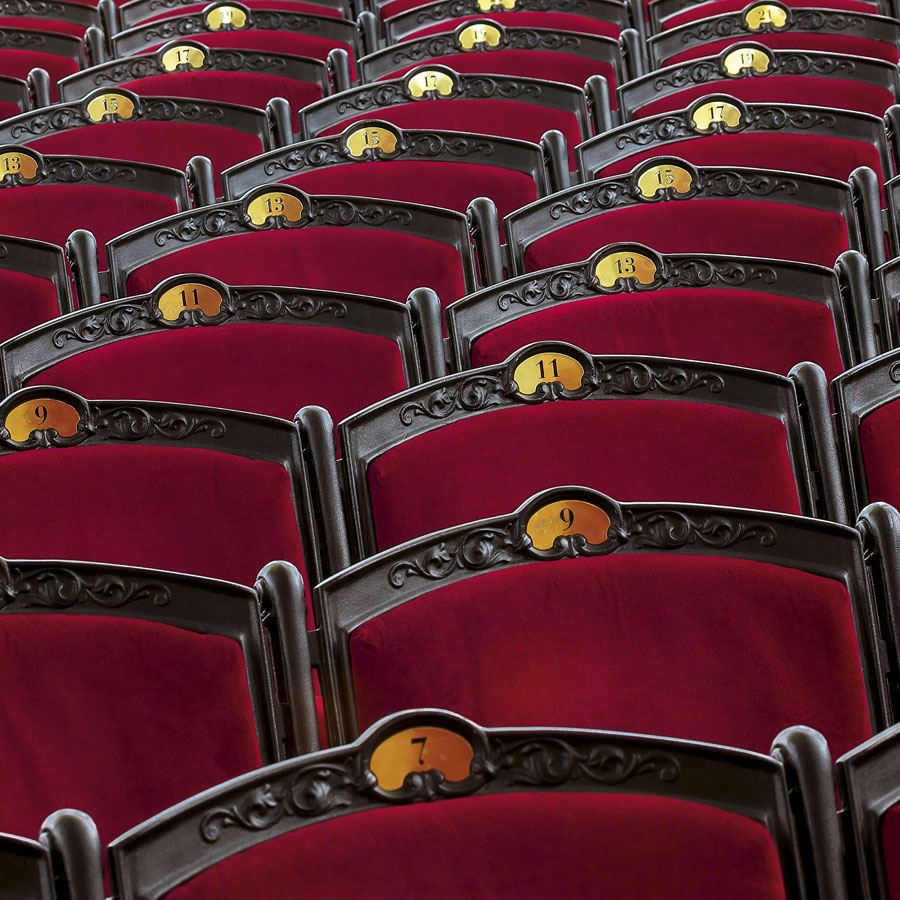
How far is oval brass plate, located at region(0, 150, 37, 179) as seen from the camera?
108cm

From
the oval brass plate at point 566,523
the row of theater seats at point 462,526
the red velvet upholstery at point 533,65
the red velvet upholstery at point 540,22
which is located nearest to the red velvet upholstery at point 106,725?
the row of theater seats at point 462,526

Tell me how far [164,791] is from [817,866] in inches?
9.0

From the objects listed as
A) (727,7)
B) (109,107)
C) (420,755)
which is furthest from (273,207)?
(727,7)

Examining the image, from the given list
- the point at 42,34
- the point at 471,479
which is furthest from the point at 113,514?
the point at 42,34

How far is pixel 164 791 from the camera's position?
0.50 metres

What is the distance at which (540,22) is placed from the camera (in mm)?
1494

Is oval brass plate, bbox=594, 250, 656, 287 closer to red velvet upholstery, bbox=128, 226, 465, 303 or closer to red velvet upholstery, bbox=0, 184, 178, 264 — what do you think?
red velvet upholstery, bbox=128, 226, 465, 303

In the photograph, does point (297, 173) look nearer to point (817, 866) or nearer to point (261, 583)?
point (261, 583)

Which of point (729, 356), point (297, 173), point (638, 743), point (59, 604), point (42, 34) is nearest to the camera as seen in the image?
point (638, 743)

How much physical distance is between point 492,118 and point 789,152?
28 centimetres

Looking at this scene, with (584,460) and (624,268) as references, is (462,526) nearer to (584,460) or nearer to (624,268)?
(584,460)

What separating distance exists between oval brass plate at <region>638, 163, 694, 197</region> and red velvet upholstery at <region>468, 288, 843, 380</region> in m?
0.17

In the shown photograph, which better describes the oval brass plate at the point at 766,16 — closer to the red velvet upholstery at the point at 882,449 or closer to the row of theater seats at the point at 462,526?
the row of theater seats at the point at 462,526

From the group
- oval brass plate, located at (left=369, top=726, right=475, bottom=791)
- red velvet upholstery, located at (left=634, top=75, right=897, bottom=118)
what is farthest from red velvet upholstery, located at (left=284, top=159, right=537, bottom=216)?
oval brass plate, located at (left=369, top=726, right=475, bottom=791)
